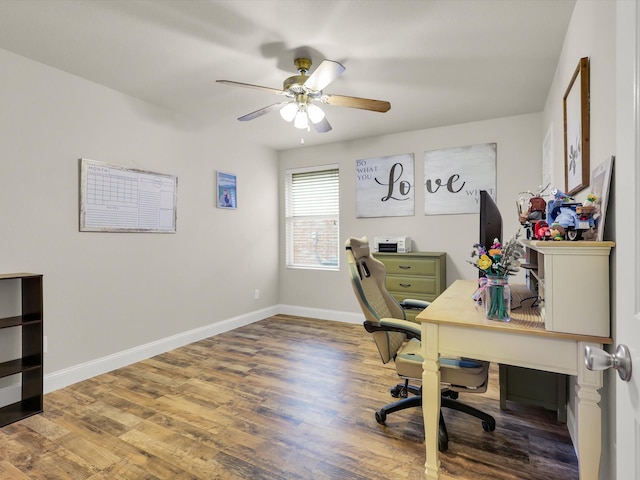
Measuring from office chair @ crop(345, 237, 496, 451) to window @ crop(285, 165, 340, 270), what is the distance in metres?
2.51

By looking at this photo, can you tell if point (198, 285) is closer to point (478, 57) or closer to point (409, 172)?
point (409, 172)

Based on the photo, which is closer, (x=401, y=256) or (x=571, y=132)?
(x=571, y=132)

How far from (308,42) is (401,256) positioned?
2452mm

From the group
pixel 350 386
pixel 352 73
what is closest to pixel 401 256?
pixel 350 386

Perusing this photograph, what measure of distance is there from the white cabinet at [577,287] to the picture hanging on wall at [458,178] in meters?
2.72

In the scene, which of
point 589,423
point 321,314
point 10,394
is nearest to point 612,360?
point 589,423

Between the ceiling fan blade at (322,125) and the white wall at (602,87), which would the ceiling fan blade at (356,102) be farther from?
the white wall at (602,87)

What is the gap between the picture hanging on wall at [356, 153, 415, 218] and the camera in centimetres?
430

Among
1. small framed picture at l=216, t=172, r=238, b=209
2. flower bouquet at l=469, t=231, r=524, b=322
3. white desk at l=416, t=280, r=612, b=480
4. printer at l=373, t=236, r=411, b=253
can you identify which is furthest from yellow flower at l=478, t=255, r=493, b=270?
small framed picture at l=216, t=172, r=238, b=209

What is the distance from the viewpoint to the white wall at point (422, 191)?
3.71 m

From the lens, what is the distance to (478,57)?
2.49m

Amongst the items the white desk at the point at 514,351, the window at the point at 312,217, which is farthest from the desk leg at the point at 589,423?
the window at the point at 312,217

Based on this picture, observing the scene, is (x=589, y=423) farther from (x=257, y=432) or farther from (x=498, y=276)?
(x=257, y=432)

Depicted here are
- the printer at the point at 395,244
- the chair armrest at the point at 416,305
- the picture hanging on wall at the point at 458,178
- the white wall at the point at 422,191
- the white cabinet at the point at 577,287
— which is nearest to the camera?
the white cabinet at the point at 577,287
